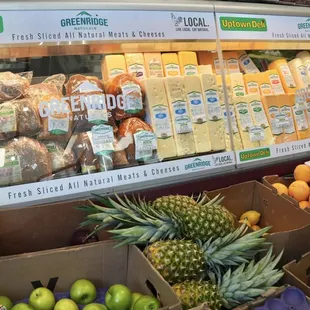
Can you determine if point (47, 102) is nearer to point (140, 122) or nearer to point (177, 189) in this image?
point (140, 122)

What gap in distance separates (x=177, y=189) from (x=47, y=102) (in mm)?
744

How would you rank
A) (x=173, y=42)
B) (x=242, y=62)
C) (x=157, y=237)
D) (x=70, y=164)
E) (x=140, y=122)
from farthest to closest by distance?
(x=242, y=62) → (x=173, y=42) → (x=140, y=122) → (x=70, y=164) → (x=157, y=237)

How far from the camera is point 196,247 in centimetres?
162

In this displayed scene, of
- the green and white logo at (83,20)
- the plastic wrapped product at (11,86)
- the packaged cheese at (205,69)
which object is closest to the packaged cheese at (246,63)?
the packaged cheese at (205,69)

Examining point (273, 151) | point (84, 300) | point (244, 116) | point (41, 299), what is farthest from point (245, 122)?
point (41, 299)

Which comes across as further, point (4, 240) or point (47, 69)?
point (47, 69)

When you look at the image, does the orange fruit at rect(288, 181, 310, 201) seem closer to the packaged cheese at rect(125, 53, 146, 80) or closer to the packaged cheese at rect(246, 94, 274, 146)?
the packaged cheese at rect(246, 94, 274, 146)

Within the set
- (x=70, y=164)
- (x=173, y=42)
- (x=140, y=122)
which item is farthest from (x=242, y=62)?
(x=70, y=164)

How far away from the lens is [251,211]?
2.22 metres

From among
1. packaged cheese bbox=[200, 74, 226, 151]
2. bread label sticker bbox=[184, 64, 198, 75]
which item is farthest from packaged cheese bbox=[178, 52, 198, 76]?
packaged cheese bbox=[200, 74, 226, 151]

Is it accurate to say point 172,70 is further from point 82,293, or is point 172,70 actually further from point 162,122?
point 82,293

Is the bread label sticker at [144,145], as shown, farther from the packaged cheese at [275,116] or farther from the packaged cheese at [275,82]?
the packaged cheese at [275,82]

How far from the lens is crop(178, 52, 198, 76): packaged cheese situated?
2.40 m

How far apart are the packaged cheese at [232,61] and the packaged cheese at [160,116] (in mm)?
635
